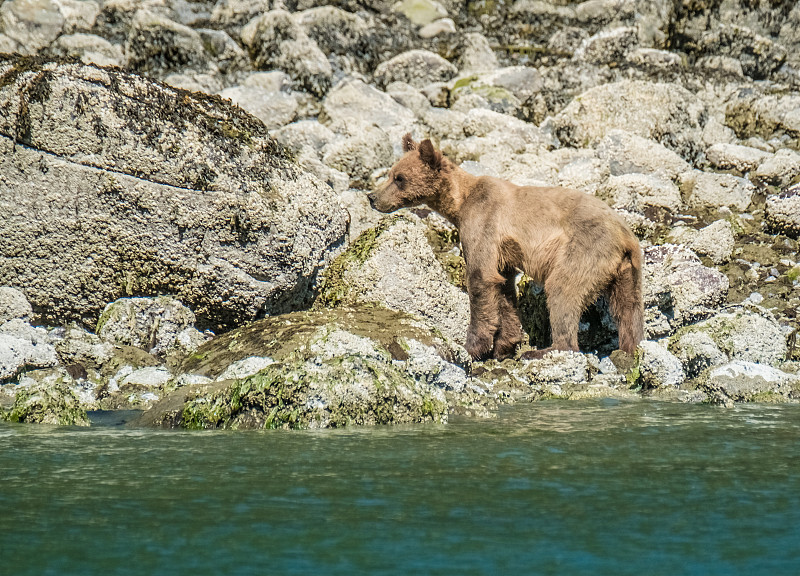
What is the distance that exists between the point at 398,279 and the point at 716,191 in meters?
4.69

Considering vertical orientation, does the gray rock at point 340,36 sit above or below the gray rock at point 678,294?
above

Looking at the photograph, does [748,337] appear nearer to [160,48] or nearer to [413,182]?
[413,182]

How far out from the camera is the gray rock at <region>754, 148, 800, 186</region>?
11.9 meters

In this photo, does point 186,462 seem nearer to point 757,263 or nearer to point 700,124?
point 757,263

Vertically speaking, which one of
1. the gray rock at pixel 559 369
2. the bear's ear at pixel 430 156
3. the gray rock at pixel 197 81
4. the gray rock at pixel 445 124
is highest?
the gray rock at pixel 197 81

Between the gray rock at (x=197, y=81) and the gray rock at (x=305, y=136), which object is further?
the gray rock at (x=197, y=81)

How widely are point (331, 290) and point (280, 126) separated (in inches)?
210

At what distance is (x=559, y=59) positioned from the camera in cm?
1828

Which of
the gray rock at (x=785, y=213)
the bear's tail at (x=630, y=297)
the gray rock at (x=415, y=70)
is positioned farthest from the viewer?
the gray rock at (x=415, y=70)

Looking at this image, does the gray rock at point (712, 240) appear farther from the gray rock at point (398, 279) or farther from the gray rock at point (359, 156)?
the gray rock at point (359, 156)

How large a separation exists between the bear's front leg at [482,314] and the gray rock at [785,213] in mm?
3880

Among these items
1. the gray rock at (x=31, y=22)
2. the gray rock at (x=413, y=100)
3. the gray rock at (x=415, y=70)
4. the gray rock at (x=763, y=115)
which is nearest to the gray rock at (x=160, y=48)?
the gray rock at (x=31, y=22)

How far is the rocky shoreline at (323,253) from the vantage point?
7.20m

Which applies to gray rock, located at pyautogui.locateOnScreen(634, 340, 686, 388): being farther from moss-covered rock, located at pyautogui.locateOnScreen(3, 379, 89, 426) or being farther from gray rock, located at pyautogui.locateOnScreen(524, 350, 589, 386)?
moss-covered rock, located at pyautogui.locateOnScreen(3, 379, 89, 426)
